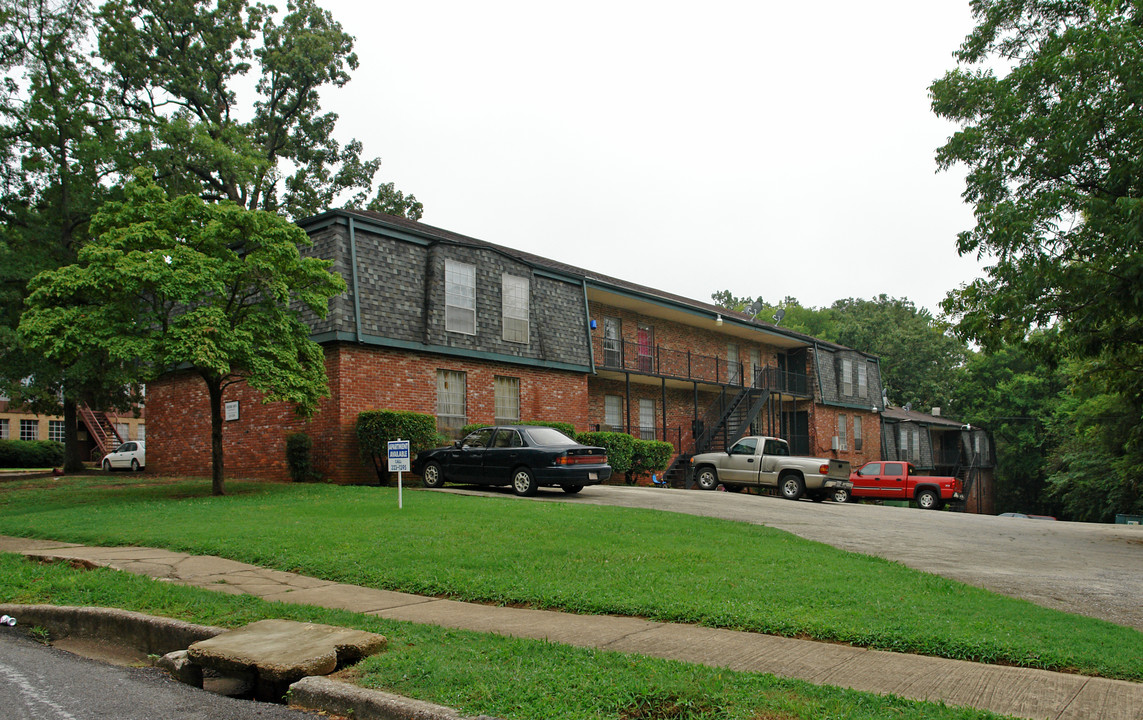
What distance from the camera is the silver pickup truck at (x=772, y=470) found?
21.2m

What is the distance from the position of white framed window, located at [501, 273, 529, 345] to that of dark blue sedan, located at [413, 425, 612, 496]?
5170 mm

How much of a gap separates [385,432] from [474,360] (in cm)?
406

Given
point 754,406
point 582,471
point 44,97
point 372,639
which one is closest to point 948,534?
point 582,471

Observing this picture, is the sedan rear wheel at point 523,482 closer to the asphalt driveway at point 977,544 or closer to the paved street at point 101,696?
the asphalt driveway at point 977,544

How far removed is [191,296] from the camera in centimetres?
1377

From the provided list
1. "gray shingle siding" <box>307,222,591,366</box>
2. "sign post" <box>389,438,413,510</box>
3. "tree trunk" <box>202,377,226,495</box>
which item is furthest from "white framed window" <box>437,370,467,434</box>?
"sign post" <box>389,438,413,510</box>

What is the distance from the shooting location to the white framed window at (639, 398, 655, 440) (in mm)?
29438

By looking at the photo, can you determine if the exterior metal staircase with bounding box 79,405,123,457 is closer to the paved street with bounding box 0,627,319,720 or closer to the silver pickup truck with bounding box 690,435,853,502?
the silver pickup truck with bounding box 690,435,853,502

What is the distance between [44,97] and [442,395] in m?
17.6

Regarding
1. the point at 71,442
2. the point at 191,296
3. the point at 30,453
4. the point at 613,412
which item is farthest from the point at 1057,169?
the point at 30,453

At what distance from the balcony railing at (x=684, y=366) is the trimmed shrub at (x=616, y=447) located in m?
4.07

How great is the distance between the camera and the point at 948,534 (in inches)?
512

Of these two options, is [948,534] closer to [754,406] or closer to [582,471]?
[582,471]

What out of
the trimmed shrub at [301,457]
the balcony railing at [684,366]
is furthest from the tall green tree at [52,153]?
the balcony railing at [684,366]
